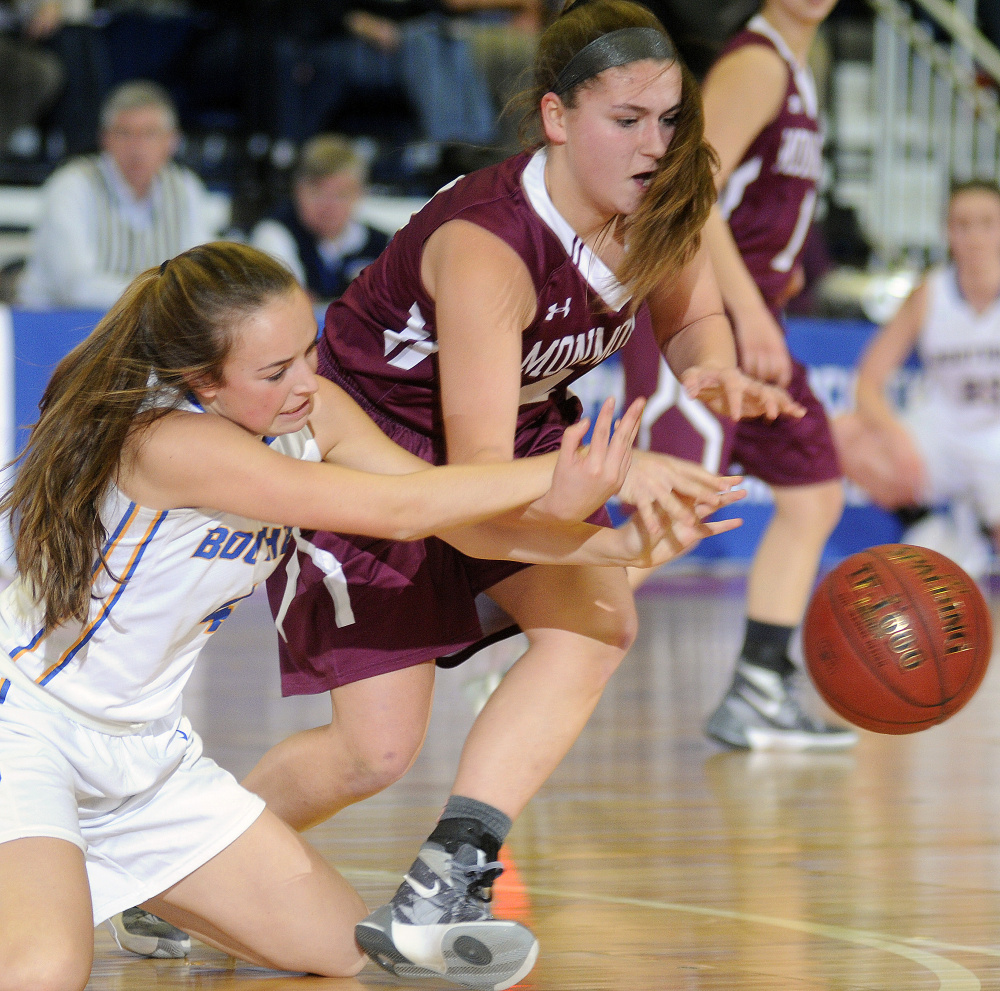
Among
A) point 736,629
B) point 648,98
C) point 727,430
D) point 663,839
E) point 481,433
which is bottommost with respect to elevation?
point 736,629

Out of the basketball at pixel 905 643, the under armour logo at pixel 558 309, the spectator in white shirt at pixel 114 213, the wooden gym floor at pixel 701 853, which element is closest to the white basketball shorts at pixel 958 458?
the wooden gym floor at pixel 701 853

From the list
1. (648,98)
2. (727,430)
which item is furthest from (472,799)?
(727,430)

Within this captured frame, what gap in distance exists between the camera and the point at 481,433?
6.71ft

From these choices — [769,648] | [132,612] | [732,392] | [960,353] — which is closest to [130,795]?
[132,612]

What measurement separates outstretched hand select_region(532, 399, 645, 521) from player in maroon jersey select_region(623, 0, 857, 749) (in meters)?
1.57

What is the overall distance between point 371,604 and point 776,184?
1747mm

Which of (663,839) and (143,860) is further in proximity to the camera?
(663,839)

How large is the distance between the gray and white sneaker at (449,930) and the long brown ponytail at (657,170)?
0.83 m

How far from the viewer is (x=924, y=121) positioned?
29.5 feet

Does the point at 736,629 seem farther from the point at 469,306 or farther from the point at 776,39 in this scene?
the point at 469,306

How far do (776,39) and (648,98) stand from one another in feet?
5.10

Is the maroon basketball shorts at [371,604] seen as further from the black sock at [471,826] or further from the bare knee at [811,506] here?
the bare knee at [811,506]

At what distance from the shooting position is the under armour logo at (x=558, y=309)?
215cm

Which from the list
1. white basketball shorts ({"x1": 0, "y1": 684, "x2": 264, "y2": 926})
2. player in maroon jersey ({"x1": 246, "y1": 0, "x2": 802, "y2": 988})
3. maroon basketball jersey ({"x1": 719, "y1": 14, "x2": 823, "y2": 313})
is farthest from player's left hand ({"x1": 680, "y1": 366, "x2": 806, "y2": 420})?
maroon basketball jersey ({"x1": 719, "y1": 14, "x2": 823, "y2": 313})
